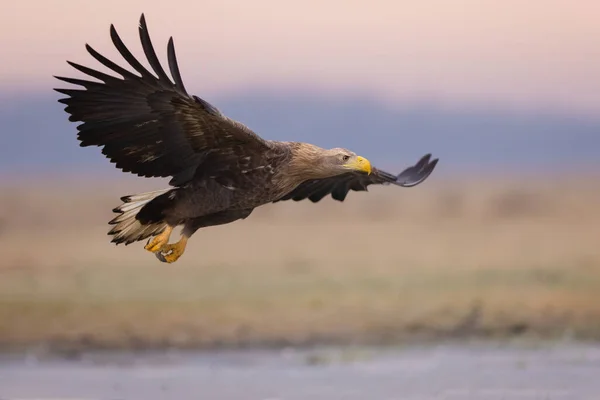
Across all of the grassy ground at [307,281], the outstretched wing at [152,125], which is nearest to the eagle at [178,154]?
the outstretched wing at [152,125]

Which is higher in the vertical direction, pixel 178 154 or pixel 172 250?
pixel 178 154

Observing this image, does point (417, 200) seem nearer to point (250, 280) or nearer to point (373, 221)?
point (373, 221)

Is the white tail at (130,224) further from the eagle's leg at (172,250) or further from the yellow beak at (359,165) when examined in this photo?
the yellow beak at (359,165)

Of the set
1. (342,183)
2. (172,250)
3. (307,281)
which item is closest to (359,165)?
(172,250)

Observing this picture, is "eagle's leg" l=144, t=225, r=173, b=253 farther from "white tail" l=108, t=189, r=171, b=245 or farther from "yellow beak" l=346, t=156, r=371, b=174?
"yellow beak" l=346, t=156, r=371, b=174

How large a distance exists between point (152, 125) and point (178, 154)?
285 millimetres

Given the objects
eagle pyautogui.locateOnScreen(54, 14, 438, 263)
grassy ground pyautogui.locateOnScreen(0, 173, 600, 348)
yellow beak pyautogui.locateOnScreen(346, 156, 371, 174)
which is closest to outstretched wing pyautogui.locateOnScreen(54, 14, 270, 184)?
eagle pyautogui.locateOnScreen(54, 14, 438, 263)

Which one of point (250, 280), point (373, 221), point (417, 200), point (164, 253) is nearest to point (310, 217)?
point (373, 221)

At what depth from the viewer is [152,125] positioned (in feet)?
29.6

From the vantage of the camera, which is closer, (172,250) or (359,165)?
(172,250)

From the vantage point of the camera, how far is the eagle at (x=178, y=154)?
8859 mm

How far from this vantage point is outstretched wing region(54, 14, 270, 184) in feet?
28.8

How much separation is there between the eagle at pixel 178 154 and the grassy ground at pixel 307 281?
437 centimetres

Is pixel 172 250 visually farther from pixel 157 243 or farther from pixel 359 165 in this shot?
pixel 359 165
